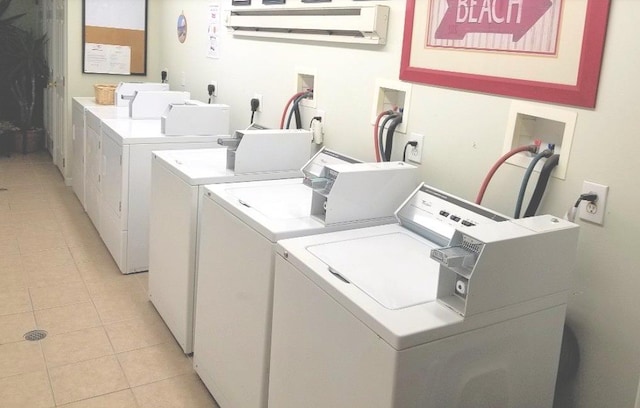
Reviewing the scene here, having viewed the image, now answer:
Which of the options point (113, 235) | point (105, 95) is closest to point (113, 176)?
point (113, 235)

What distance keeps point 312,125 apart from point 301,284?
1.58 metres

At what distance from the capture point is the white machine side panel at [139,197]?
145 inches

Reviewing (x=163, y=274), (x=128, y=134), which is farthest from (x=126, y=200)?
(x=163, y=274)

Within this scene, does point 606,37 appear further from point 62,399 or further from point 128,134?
point 128,134

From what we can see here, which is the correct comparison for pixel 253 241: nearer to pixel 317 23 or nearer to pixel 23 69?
pixel 317 23

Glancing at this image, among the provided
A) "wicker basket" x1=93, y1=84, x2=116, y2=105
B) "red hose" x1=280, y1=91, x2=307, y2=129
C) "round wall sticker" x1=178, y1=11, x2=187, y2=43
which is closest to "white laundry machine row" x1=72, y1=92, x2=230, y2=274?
"wicker basket" x1=93, y1=84, x2=116, y2=105

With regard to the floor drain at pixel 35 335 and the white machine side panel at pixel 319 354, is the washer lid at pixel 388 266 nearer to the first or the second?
the white machine side panel at pixel 319 354

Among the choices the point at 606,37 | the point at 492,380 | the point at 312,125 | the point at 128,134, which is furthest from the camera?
the point at 128,134

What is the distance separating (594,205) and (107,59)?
503 cm

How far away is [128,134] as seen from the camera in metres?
3.71

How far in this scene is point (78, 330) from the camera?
122 inches

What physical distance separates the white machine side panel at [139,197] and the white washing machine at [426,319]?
2048 millimetres

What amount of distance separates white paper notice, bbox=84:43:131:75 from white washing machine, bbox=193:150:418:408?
12.1ft

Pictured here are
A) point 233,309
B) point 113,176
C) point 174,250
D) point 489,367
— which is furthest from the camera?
point 113,176
